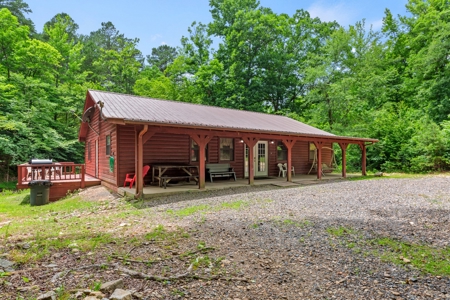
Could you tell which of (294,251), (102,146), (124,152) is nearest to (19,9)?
(102,146)

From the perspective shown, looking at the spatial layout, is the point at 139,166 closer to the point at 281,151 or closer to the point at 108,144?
the point at 108,144

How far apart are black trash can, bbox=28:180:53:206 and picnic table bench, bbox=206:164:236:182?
5363 millimetres

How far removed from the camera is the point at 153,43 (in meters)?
33.5

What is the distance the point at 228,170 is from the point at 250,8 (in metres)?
22.3

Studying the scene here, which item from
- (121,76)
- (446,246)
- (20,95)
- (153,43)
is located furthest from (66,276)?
(153,43)

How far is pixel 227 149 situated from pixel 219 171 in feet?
4.08

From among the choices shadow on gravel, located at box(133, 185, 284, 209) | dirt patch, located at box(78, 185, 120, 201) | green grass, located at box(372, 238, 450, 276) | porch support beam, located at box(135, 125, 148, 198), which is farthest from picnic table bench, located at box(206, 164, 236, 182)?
green grass, located at box(372, 238, 450, 276)

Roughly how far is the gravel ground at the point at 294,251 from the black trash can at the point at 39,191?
397 centimetres

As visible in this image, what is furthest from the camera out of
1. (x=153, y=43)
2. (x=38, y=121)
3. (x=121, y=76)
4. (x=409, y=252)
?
(x=153, y=43)

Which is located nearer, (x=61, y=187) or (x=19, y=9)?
(x=61, y=187)

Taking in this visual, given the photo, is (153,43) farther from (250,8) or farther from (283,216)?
(283,216)

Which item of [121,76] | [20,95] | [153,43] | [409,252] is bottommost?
[409,252]

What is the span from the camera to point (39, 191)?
797 centimetres

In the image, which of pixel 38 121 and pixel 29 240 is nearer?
pixel 29 240
